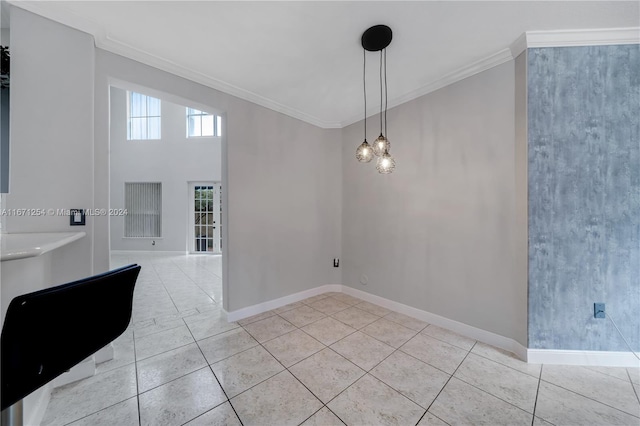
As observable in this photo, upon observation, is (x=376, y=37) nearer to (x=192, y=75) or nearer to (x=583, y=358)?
(x=192, y=75)

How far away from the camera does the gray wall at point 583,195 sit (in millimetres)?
1798

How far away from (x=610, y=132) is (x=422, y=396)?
248 cm

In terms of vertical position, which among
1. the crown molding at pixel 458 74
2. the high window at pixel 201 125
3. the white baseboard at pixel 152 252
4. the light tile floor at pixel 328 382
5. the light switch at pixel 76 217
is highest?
the high window at pixel 201 125

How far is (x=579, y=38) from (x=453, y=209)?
162 cm

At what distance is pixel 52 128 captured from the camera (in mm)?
1692

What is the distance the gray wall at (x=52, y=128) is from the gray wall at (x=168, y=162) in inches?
203

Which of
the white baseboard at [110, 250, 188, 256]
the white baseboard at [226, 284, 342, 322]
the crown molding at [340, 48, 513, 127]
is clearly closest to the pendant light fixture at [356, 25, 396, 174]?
the crown molding at [340, 48, 513, 127]

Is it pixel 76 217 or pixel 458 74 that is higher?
pixel 458 74

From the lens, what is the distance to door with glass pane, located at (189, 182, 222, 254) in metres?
6.75

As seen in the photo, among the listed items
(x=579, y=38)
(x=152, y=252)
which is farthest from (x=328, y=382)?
(x=152, y=252)

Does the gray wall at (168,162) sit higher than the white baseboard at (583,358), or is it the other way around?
the gray wall at (168,162)

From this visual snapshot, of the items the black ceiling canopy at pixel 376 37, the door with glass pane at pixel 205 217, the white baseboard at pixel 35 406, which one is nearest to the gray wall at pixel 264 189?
the white baseboard at pixel 35 406

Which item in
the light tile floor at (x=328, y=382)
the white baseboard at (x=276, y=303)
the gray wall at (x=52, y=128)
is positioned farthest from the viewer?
the white baseboard at (x=276, y=303)

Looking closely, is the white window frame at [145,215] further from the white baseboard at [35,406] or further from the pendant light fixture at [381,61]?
the pendant light fixture at [381,61]
